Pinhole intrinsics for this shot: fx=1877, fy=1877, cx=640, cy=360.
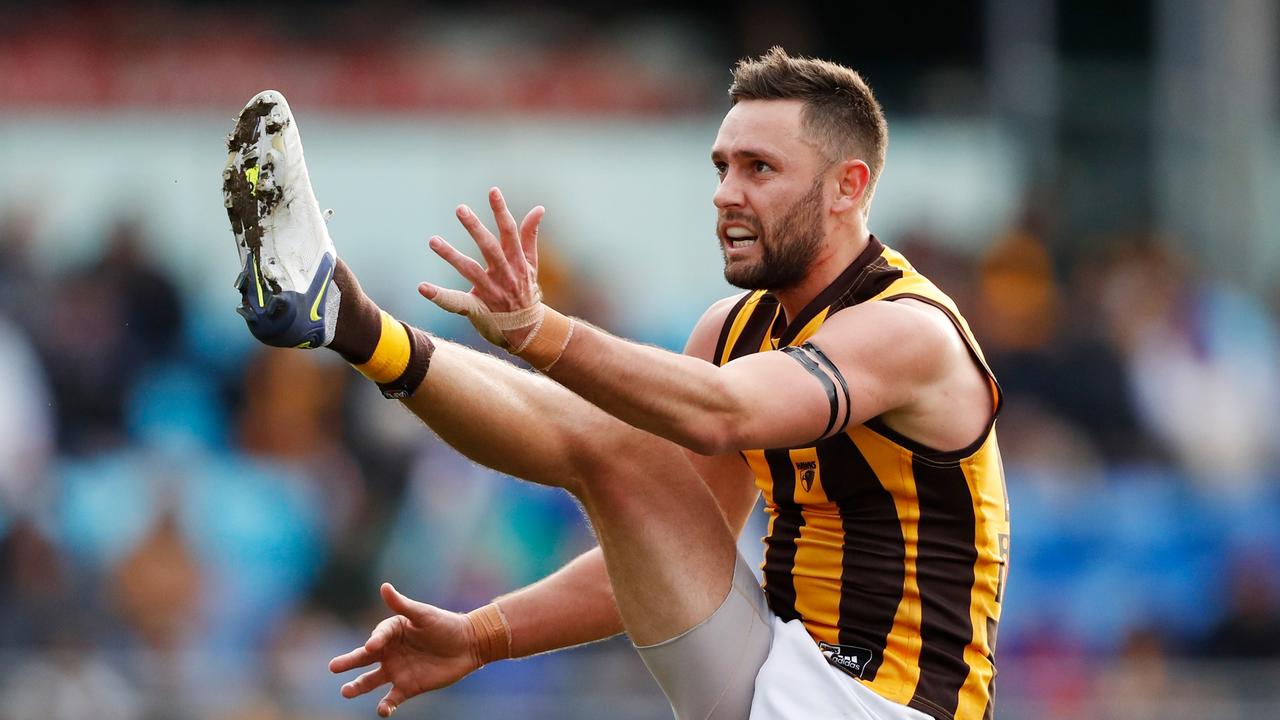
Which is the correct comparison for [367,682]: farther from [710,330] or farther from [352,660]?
[710,330]

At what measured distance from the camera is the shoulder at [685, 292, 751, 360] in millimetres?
5871

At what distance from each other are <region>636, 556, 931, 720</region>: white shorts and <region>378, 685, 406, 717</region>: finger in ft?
2.54

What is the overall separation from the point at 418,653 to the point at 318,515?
4.19 metres

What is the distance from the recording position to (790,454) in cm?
541

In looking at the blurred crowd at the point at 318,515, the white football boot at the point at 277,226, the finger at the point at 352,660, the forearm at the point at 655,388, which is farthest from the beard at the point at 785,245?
the blurred crowd at the point at 318,515

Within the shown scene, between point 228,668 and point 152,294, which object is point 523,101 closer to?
point 152,294

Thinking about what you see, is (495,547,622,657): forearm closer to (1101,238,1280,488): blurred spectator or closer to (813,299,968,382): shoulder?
(813,299,968,382): shoulder

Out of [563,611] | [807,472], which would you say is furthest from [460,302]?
[563,611]

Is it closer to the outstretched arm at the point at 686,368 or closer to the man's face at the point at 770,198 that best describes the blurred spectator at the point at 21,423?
the man's face at the point at 770,198

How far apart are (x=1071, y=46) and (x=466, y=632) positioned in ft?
30.6

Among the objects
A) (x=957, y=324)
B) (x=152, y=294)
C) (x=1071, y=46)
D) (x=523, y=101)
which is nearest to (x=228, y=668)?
(x=152, y=294)

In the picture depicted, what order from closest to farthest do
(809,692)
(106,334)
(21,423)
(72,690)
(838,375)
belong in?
(838,375)
(809,692)
(72,690)
(21,423)
(106,334)

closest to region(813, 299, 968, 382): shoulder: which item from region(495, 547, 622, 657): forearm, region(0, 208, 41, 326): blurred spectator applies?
region(495, 547, 622, 657): forearm

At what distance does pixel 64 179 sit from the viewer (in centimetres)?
1219
